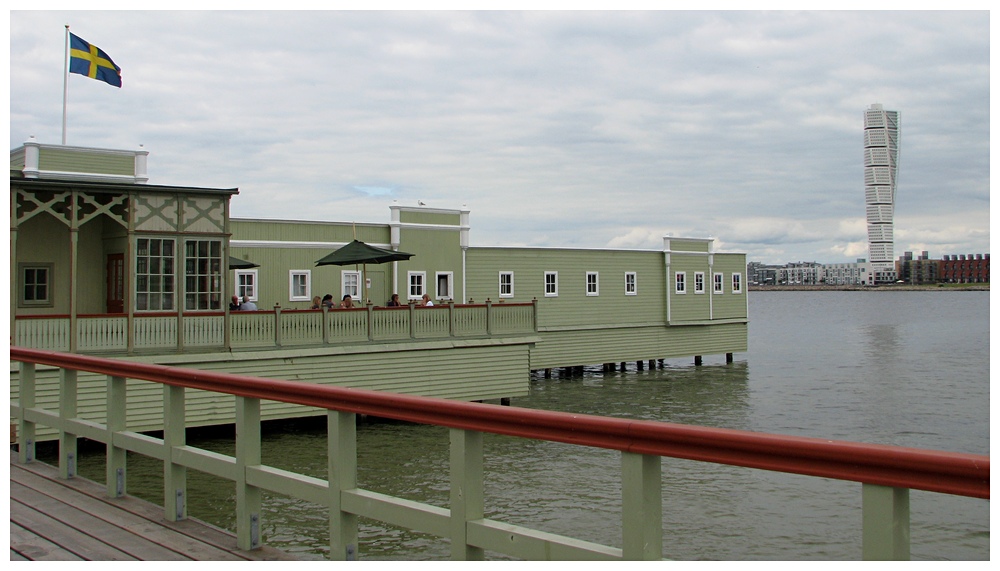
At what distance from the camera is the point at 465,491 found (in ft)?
13.4

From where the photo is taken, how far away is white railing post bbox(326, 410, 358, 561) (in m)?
4.70

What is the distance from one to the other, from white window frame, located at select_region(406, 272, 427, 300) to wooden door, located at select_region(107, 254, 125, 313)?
11.4m

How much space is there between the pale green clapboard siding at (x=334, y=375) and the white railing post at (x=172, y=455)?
452 inches

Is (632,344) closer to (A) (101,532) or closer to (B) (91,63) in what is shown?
(B) (91,63)

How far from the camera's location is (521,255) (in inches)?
1347

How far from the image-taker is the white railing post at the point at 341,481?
4.70 meters

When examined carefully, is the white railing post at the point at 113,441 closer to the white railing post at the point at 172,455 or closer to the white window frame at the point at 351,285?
the white railing post at the point at 172,455

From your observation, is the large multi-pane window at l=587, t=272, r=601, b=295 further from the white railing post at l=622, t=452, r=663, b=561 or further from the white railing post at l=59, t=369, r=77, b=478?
the white railing post at l=622, t=452, r=663, b=561

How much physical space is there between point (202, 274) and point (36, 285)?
3.36 m

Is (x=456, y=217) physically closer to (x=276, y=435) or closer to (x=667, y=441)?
(x=276, y=435)

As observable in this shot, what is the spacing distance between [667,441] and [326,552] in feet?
27.2

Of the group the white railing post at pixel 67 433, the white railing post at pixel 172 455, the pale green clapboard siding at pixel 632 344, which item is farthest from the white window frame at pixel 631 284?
the white railing post at pixel 172 455

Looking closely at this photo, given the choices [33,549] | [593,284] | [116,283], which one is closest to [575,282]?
[593,284]
